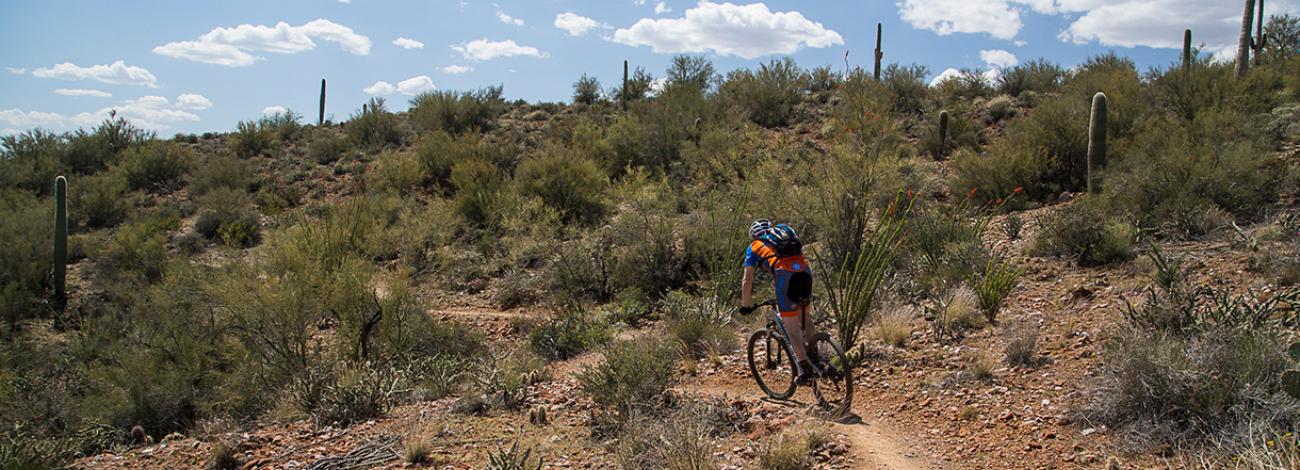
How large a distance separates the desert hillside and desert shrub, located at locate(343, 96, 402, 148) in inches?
329

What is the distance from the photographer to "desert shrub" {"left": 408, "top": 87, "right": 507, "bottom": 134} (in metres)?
33.2

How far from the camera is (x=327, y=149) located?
3159 cm

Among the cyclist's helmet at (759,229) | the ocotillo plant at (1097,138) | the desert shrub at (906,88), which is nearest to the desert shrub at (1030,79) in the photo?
the desert shrub at (906,88)

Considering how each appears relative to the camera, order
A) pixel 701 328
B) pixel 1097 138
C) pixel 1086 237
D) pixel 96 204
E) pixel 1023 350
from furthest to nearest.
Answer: pixel 96 204
pixel 1097 138
pixel 1086 237
pixel 701 328
pixel 1023 350

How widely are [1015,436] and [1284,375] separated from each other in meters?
1.83

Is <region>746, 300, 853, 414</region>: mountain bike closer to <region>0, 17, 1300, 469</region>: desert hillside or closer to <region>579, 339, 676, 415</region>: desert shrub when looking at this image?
<region>0, 17, 1300, 469</region>: desert hillside

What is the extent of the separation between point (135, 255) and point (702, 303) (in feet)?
52.3

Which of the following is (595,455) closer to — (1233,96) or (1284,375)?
(1284,375)

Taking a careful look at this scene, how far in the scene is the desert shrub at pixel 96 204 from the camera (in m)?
23.7

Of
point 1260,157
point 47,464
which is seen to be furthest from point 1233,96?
point 47,464

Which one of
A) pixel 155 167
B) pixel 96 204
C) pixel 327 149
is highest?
pixel 327 149

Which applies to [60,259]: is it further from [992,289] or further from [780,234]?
[992,289]

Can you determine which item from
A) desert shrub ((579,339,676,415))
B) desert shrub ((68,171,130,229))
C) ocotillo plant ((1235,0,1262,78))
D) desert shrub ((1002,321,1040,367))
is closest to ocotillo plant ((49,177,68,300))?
desert shrub ((68,171,130,229))

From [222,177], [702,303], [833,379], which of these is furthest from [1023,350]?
[222,177]
